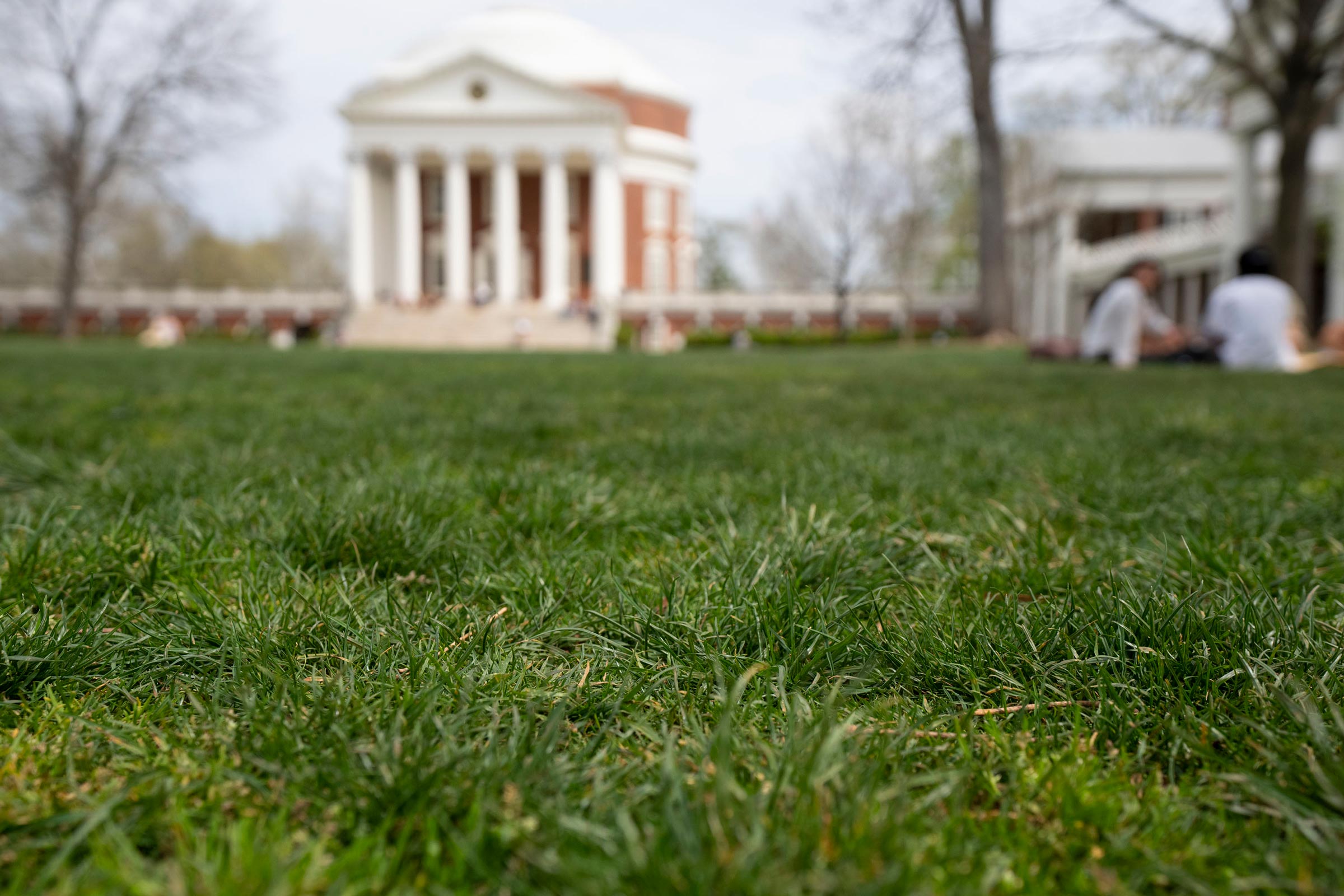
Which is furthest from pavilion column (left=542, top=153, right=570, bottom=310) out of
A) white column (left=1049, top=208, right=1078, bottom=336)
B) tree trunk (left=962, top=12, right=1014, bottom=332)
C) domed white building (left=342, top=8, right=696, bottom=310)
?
tree trunk (left=962, top=12, right=1014, bottom=332)

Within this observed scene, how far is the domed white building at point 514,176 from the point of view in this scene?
54.5 meters

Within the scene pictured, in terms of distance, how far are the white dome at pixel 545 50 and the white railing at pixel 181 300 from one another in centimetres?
1612

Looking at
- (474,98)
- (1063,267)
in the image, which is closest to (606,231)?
(474,98)

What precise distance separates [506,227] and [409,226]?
5.56 meters

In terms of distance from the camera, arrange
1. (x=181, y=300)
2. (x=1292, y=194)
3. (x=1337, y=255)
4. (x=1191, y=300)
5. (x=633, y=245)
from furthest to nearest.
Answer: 1. (x=633, y=245)
2. (x=181, y=300)
3. (x=1191, y=300)
4. (x=1337, y=255)
5. (x=1292, y=194)

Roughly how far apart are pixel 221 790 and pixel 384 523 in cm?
132

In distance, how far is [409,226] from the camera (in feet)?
184

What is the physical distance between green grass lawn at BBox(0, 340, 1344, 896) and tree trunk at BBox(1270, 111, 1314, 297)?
55.6 feet

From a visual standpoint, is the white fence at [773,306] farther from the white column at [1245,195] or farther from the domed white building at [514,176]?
the white column at [1245,195]

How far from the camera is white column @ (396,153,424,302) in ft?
182

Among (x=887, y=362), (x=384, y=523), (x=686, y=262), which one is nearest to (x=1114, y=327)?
(x=887, y=362)

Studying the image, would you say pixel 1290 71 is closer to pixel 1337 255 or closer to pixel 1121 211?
pixel 1337 255

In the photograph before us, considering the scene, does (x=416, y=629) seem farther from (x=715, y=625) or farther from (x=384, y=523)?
(x=384, y=523)

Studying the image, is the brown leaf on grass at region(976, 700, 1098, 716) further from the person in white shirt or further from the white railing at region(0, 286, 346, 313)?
the white railing at region(0, 286, 346, 313)
